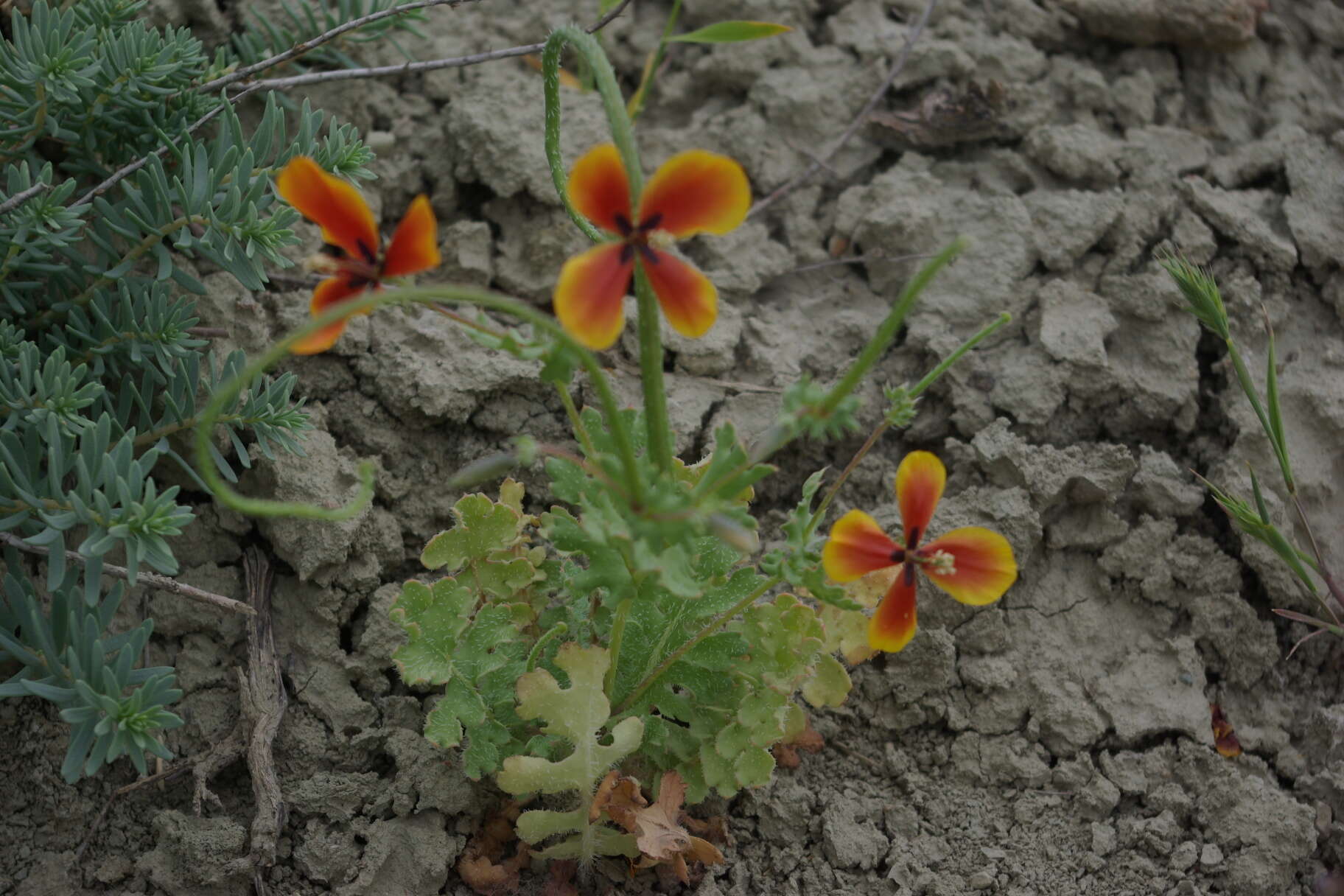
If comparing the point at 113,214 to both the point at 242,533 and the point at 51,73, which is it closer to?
the point at 51,73

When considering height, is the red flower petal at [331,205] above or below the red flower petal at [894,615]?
above

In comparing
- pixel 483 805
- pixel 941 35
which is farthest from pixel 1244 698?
pixel 941 35

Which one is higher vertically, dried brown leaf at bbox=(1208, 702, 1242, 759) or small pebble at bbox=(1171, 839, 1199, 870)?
dried brown leaf at bbox=(1208, 702, 1242, 759)

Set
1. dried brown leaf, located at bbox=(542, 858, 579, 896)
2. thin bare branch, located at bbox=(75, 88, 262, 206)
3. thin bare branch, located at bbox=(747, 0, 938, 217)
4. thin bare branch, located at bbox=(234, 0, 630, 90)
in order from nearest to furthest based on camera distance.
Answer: dried brown leaf, located at bbox=(542, 858, 579, 896) → thin bare branch, located at bbox=(75, 88, 262, 206) → thin bare branch, located at bbox=(234, 0, 630, 90) → thin bare branch, located at bbox=(747, 0, 938, 217)

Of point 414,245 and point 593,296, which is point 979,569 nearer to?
point 593,296

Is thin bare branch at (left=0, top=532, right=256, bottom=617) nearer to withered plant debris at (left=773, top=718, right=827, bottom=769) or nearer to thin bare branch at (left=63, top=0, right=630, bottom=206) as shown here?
thin bare branch at (left=63, top=0, right=630, bottom=206)

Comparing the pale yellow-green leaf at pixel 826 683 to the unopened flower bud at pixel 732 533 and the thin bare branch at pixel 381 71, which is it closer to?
the unopened flower bud at pixel 732 533

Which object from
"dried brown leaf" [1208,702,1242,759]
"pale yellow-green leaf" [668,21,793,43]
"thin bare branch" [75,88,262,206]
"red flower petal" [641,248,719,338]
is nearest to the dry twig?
"thin bare branch" [75,88,262,206]

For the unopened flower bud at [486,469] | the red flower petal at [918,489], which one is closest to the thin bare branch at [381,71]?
the unopened flower bud at [486,469]
